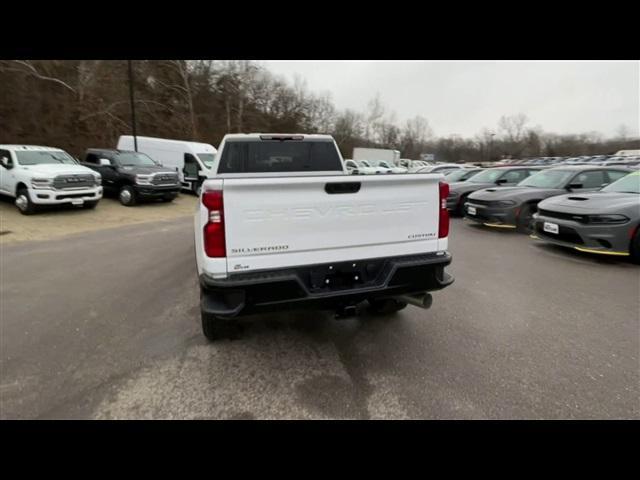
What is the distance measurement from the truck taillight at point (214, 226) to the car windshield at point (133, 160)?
12853mm

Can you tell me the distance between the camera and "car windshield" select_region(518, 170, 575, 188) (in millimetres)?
8633

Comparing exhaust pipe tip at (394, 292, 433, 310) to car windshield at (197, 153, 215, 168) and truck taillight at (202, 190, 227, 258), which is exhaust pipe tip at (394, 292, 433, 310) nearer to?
truck taillight at (202, 190, 227, 258)

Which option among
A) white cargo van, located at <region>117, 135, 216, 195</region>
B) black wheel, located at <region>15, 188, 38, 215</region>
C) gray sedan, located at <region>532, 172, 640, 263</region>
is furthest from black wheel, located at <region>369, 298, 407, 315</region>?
white cargo van, located at <region>117, 135, 216, 195</region>

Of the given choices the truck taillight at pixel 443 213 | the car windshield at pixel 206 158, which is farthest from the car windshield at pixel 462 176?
the truck taillight at pixel 443 213

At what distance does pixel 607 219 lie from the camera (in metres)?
5.69

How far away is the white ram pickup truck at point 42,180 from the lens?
9.95 meters

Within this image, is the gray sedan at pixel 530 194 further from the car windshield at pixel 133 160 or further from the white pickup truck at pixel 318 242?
the car windshield at pixel 133 160

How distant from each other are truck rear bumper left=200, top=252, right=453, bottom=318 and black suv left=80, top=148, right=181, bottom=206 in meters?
11.5

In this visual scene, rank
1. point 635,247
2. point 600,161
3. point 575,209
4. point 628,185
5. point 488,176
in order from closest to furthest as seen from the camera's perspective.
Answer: point 635,247
point 575,209
point 628,185
point 488,176
point 600,161

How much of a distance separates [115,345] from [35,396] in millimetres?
811

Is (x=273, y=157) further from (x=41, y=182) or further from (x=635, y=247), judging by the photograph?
(x=41, y=182)

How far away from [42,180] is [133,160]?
13.2 feet

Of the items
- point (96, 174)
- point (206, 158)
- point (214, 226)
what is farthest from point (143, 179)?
point (214, 226)
